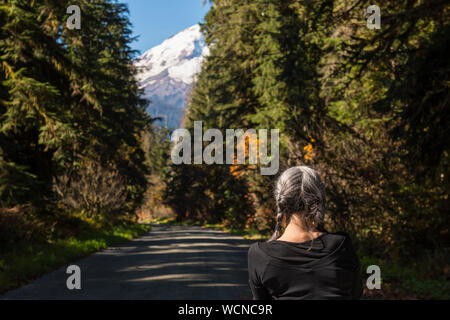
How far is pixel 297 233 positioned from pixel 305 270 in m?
0.24

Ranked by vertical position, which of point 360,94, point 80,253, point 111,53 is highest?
point 111,53

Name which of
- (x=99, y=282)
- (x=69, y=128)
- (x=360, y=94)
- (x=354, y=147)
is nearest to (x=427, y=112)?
(x=354, y=147)

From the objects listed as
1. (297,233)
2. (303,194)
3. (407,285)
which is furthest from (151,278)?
(303,194)

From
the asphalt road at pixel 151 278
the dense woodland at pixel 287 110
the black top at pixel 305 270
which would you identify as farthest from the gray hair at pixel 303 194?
the dense woodland at pixel 287 110

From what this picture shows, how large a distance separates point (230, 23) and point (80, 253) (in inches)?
662

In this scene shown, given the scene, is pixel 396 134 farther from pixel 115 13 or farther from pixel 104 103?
pixel 115 13

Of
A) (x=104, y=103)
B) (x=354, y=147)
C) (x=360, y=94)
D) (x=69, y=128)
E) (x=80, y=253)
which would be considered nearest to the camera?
(x=354, y=147)

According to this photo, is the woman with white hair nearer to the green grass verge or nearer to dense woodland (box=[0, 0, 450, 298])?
dense woodland (box=[0, 0, 450, 298])

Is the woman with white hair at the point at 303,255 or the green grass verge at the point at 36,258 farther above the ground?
the woman with white hair at the point at 303,255

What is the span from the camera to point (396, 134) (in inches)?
383

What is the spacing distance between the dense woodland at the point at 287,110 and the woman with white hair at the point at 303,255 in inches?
258

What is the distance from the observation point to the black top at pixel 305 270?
2727 millimetres

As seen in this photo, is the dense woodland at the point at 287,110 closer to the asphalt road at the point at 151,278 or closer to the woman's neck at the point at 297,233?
the asphalt road at the point at 151,278

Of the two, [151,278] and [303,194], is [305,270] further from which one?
[151,278]
